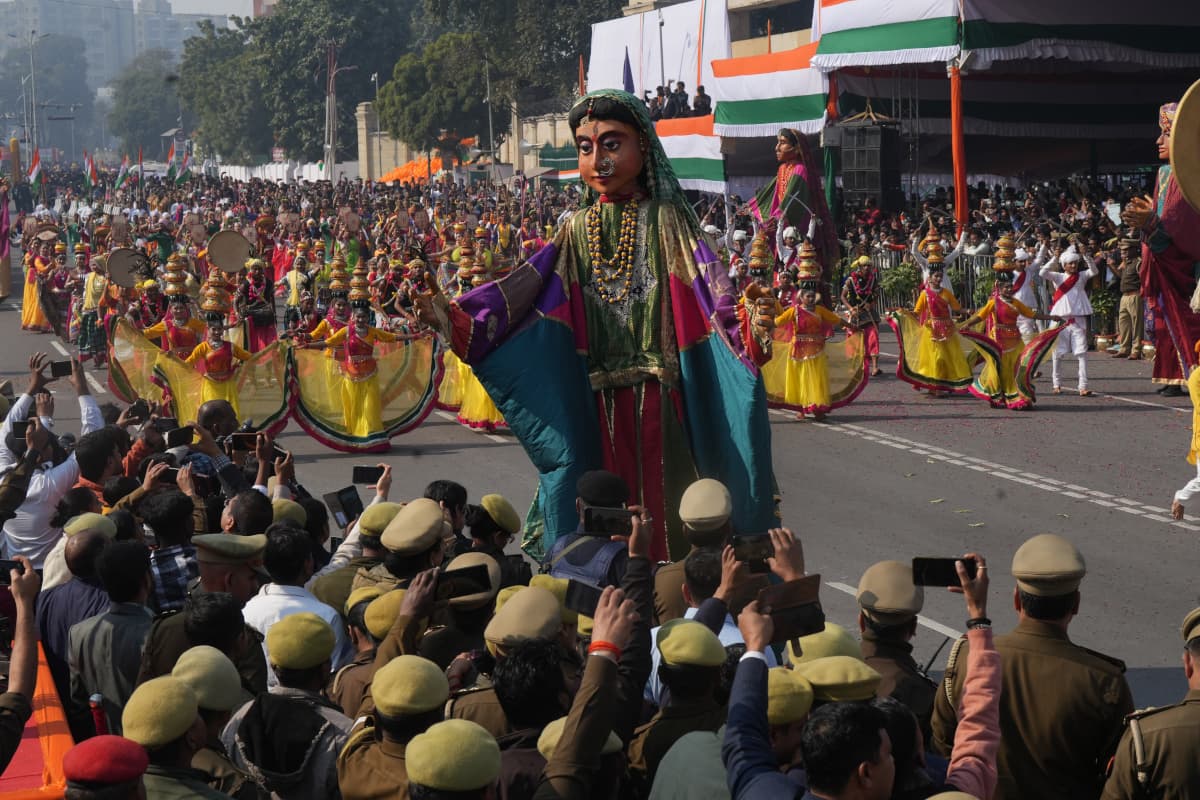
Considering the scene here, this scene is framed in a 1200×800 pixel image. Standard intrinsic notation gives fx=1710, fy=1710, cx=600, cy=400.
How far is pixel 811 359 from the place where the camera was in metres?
16.9

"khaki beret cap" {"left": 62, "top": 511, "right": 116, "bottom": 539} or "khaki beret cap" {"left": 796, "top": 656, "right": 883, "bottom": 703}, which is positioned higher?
"khaki beret cap" {"left": 62, "top": 511, "right": 116, "bottom": 539}

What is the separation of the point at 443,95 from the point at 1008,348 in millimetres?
49295

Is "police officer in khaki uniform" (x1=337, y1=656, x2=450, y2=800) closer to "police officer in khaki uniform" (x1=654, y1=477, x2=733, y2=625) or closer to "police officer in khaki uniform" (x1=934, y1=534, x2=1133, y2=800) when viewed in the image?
"police officer in khaki uniform" (x1=934, y1=534, x2=1133, y2=800)

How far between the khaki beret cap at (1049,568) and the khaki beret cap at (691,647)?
3.09ft

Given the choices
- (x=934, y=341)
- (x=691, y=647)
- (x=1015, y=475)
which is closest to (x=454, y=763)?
(x=691, y=647)

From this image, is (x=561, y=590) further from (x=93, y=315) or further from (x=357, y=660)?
(x=93, y=315)

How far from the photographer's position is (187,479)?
26.2ft

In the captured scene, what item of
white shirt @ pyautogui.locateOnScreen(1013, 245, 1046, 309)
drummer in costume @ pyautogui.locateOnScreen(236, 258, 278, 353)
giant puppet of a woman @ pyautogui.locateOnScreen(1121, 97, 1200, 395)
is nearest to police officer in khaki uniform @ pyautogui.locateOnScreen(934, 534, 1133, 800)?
giant puppet of a woman @ pyautogui.locateOnScreen(1121, 97, 1200, 395)

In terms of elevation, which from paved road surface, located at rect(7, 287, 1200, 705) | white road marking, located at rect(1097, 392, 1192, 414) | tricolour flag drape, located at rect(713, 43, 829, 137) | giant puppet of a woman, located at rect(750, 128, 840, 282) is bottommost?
paved road surface, located at rect(7, 287, 1200, 705)

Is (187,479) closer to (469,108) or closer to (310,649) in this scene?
(310,649)

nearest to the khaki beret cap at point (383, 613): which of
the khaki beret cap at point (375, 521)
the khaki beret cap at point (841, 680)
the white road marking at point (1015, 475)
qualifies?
the khaki beret cap at point (375, 521)

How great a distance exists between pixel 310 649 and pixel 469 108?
60.5m

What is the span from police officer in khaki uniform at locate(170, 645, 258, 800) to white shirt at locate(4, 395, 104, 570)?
3.90m

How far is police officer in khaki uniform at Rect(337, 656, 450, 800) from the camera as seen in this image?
4262 millimetres
